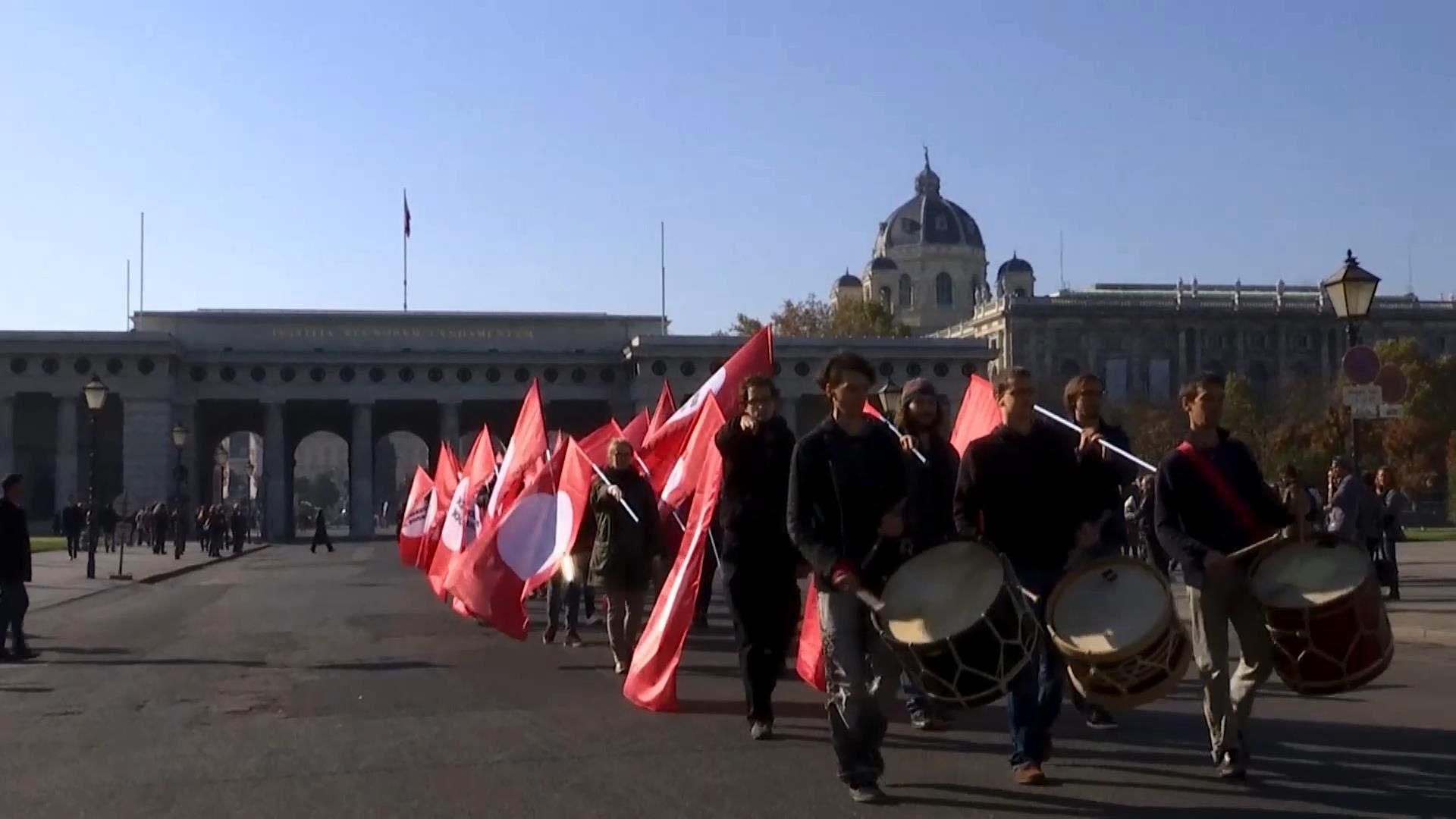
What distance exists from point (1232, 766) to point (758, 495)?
2.87 metres

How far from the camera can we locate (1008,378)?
8164 millimetres

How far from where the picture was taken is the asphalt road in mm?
7910

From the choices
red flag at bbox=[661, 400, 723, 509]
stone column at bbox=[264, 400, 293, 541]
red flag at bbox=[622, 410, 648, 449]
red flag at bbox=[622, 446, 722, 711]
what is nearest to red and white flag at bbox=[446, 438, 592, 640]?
red flag at bbox=[661, 400, 723, 509]

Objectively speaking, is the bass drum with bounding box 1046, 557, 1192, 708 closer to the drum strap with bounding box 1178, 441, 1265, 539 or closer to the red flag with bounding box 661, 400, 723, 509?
the drum strap with bounding box 1178, 441, 1265, 539

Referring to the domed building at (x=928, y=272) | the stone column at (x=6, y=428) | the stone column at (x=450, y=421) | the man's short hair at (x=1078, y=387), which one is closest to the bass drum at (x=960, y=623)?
the man's short hair at (x=1078, y=387)


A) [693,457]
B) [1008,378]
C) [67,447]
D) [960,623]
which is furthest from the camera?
[67,447]

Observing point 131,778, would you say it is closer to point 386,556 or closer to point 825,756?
point 825,756

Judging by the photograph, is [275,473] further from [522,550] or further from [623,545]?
[623,545]

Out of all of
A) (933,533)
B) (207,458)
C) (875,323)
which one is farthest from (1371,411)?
(875,323)

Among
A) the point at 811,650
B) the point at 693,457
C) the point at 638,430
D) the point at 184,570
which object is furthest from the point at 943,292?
the point at 811,650

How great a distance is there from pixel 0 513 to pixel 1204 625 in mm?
12537

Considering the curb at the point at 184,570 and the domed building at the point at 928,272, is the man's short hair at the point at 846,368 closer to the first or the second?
the curb at the point at 184,570

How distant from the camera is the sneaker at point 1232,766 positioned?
8148 mm

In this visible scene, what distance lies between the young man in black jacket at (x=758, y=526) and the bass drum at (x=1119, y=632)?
7.91 ft
